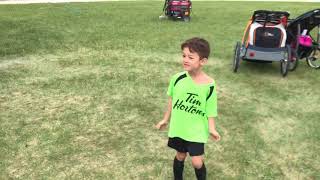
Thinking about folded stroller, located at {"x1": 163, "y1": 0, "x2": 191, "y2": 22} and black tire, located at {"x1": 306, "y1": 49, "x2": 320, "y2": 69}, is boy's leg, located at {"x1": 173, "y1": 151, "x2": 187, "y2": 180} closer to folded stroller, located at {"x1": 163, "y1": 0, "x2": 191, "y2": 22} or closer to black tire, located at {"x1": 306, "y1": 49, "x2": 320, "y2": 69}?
black tire, located at {"x1": 306, "y1": 49, "x2": 320, "y2": 69}

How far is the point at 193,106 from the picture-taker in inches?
151

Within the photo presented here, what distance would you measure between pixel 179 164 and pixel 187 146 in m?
0.39

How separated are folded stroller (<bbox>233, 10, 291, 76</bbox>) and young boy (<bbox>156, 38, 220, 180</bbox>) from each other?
490 cm

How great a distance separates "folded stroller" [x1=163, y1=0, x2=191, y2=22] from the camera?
15.8m

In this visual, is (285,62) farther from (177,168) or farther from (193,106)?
(193,106)

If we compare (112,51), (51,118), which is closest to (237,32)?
(112,51)

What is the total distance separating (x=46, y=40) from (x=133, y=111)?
5.97 metres

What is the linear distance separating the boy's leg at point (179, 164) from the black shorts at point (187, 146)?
13 centimetres

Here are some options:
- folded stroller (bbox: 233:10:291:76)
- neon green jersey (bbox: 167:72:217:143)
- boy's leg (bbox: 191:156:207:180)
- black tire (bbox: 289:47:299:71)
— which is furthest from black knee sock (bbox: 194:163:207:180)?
black tire (bbox: 289:47:299:71)

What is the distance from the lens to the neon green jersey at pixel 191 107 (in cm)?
380

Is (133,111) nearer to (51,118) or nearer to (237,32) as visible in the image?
(51,118)

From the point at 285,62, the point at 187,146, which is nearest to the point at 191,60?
the point at 187,146

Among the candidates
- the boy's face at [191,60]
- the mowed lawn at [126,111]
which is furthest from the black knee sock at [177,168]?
the boy's face at [191,60]

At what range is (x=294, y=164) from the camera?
203 inches
